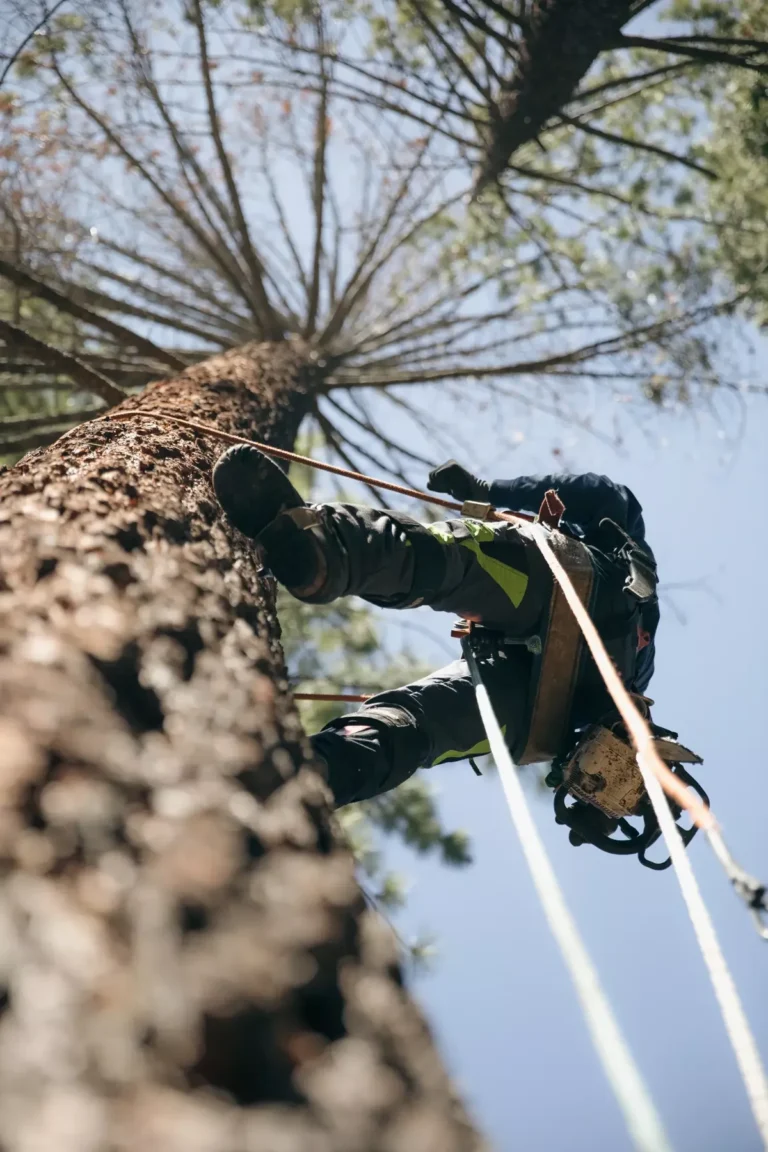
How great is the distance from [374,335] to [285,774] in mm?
5574

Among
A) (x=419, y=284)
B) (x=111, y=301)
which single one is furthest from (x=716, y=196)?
Result: (x=111, y=301)

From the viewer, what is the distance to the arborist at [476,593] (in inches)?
76.1

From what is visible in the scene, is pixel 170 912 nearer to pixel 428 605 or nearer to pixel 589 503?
pixel 428 605

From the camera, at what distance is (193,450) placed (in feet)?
7.73

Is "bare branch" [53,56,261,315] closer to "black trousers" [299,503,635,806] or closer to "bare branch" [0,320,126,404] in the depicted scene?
"bare branch" [0,320,126,404]

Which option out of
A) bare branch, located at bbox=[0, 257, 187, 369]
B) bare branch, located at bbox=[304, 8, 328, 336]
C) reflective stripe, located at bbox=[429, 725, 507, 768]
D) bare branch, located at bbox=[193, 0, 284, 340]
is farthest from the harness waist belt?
bare branch, located at bbox=[304, 8, 328, 336]

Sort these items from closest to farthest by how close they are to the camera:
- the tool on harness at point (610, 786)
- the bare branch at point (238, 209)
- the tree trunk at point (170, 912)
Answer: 1. the tree trunk at point (170, 912)
2. the tool on harness at point (610, 786)
3. the bare branch at point (238, 209)

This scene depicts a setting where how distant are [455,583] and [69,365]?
216 cm

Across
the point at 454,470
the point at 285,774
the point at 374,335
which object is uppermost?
the point at 374,335

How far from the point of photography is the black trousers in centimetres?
201

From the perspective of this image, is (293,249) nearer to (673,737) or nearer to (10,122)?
(10,122)

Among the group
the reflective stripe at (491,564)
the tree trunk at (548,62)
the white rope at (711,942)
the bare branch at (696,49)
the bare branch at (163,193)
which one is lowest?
the white rope at (711,942)

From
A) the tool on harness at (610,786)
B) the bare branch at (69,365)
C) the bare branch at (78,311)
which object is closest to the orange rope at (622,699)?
the tool on harness at (610,786)

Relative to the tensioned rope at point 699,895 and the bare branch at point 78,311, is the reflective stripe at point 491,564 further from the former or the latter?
the bare branch at point 78,311
